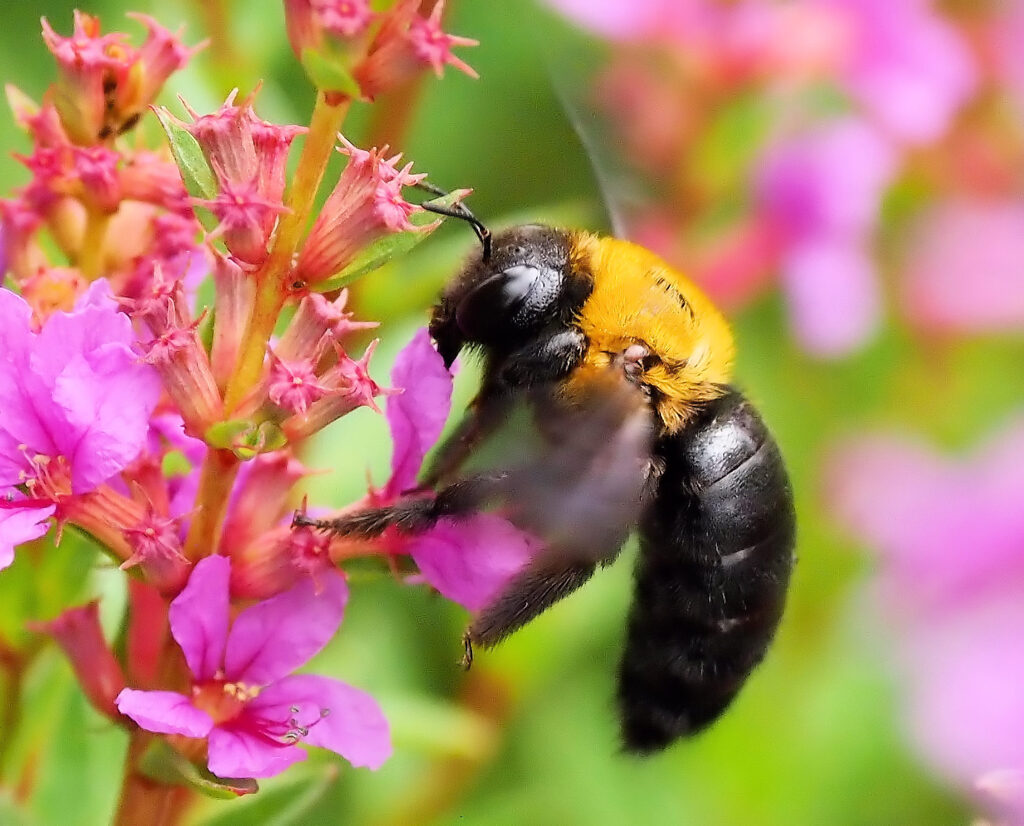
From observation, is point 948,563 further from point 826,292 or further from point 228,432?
point 228,432

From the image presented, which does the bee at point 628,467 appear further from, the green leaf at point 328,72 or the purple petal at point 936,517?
the purple petal at point 936,517

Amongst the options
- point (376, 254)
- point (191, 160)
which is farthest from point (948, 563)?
point (191, 160)

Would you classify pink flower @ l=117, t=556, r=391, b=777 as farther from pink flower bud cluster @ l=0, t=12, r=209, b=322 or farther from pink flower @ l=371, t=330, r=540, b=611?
pink flower bud cluster @ l=0, t=12, r=209, b=322

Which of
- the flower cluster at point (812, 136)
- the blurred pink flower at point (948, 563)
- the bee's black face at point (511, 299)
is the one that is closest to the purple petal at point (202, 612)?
the bee's black face at point (511, 299)

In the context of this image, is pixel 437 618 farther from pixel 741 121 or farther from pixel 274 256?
pixel 274 256

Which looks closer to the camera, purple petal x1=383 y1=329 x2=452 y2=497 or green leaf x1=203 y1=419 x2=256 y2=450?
green leaf x1=203 y1=419 x2=256 y2=450

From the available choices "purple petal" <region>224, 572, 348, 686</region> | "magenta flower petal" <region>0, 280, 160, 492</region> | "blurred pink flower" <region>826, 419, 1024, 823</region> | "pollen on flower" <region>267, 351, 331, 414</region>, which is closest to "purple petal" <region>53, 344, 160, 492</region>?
"magenta flower petal" <region>0, 280, 160, 492</region>
